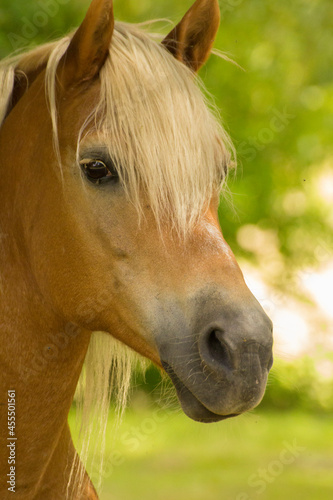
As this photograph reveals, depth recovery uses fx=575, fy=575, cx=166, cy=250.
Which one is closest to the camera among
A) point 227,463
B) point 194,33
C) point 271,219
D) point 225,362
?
point 225,362

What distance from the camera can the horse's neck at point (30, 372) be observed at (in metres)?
1.86

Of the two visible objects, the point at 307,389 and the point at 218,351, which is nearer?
the point at 218,351

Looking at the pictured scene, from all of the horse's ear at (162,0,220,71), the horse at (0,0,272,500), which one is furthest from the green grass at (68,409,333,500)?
the horse's ear at (162,0,220,71)

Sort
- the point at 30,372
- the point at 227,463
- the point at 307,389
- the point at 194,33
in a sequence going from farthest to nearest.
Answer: the point at 307,389
the point at 227,463
the point at 194,33
the point at 30,372

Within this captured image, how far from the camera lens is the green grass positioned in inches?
229

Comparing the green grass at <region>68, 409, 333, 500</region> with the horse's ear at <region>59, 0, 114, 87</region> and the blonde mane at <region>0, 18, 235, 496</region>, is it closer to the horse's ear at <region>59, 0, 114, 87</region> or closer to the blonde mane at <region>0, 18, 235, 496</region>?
the blonde mane at <region>0, 18, 235, 496</region>

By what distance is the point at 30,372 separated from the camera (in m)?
1.86

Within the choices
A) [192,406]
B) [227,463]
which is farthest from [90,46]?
[227,463]

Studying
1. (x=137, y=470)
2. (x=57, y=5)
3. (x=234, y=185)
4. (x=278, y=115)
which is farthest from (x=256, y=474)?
(x=57, y=5)

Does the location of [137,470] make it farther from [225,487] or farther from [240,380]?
[240,380]

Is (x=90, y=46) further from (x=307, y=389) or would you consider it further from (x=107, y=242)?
(x=307, y=389)

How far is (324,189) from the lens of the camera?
6.89 metres

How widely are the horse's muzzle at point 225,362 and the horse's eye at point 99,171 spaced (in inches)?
19.6

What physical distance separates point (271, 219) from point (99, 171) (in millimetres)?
4979
